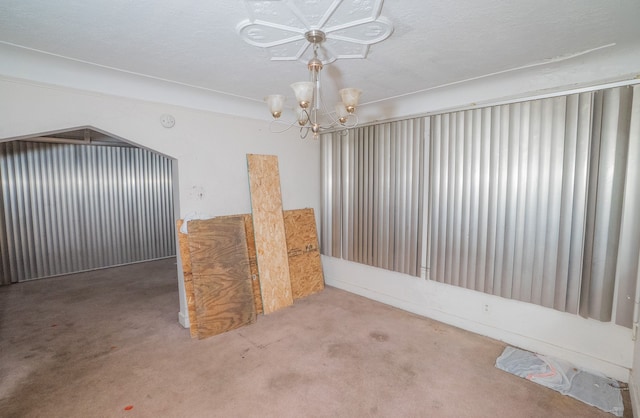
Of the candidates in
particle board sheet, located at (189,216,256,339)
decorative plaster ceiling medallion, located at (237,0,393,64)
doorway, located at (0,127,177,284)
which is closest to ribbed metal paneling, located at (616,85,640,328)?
decorative plaster ceiling medallion, located at (237,0,393,64)

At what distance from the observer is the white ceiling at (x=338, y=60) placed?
167 centimetres

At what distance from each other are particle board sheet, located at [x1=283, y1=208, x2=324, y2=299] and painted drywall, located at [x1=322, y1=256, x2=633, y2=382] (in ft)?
2.22

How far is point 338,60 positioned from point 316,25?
60cm

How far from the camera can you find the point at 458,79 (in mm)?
2832

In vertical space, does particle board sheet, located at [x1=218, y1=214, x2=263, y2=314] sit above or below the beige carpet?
above

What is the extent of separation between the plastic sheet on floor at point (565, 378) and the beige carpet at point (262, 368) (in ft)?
0.24

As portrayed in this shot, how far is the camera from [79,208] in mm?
5488

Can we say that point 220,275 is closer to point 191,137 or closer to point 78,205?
point 191,137

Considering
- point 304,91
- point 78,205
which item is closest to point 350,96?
point 304,91

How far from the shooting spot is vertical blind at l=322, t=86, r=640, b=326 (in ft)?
7.57

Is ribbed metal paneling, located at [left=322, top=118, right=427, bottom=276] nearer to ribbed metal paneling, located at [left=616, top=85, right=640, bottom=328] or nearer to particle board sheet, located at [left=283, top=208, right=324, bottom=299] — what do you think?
particle board sheet, located at [left=283, top=208, right=324, bottom=299]

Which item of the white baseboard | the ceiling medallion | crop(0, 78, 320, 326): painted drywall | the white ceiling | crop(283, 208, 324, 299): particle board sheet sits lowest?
the white baseboard

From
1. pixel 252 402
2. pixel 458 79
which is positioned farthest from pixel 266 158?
pixel 252 402

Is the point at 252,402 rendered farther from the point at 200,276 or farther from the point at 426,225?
the point at 426,225
